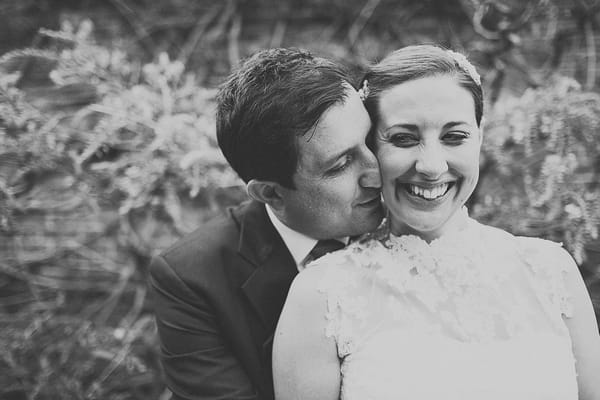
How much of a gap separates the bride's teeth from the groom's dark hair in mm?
381

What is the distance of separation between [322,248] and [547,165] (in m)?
1.08

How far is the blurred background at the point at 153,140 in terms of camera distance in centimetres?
264

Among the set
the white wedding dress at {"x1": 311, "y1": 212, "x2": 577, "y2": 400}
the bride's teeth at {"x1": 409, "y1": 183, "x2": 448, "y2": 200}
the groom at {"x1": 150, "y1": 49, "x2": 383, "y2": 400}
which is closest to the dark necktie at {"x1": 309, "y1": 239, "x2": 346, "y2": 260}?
the groom at {"x1": 150, "y1": 49, "x2": 383, "y2": 400}

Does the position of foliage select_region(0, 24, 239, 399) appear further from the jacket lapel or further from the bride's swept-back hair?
the bride's swept-back hair

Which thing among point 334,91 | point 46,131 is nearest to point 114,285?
point 46,131

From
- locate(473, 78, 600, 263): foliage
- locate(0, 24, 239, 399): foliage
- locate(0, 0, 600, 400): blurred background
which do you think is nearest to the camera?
locate(473, 78, 600, 263): foliage

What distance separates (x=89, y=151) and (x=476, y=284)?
183 cm

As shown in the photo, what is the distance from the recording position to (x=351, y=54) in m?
3.67

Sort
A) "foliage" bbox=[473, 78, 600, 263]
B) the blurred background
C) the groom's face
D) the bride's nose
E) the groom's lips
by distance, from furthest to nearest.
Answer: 1. the blurred background
2. "foliage" bbox=[473, 78, 600, 263]
3. the groom's lips
4. the groom's face
5. the bride's nose

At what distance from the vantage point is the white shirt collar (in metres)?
2.09

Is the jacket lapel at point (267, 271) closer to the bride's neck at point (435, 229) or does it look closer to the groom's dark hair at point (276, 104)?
the groom's dark hair at point (276, 104)

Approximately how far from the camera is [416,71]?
5.50 ft

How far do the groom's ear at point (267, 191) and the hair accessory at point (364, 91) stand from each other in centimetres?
43

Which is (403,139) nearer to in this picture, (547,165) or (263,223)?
(263,223)
